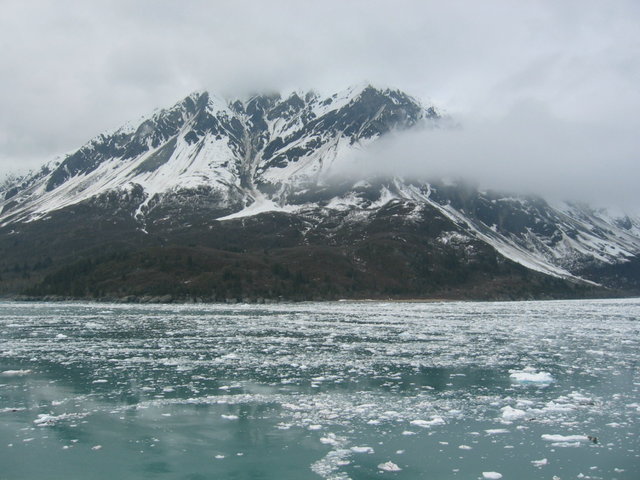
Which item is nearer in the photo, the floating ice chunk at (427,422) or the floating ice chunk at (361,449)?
the floating ice chunk at (361,449)

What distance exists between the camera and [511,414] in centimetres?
2391

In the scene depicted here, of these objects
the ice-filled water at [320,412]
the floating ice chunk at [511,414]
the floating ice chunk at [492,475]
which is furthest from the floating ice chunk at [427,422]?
the floating ice chunk at [492,475]

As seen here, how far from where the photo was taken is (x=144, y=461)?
59.3ft

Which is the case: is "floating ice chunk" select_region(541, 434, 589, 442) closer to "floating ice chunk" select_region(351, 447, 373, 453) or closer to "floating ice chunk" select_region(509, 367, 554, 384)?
"floating ice chunk" select_region(351, 447, 373, 453)

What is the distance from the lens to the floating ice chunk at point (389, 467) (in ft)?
56.5

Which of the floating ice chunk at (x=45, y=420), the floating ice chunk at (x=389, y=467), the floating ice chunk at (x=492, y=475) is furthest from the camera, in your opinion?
the floating ice chunk at (x=45, y=420)

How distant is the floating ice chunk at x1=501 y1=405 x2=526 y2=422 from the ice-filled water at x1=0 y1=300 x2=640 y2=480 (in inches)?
4.1

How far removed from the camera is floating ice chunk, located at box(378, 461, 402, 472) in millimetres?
17234

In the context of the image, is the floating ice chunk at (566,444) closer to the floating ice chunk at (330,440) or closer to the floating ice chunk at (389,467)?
the floating ice chunk at (389,467)

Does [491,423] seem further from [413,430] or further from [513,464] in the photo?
[513,464]

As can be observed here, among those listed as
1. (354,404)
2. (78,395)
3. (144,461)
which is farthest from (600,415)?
(78,395)

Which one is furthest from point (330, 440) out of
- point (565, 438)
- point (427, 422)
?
point (565, 438)

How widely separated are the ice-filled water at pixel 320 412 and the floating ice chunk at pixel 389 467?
65 millimetres

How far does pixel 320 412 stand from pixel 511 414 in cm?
847
